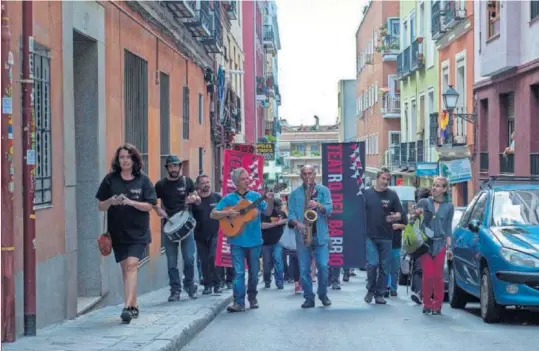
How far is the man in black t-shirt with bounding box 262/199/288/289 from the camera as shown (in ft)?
54.4

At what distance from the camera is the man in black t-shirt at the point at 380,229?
13.4 m

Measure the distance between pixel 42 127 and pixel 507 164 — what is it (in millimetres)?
18541

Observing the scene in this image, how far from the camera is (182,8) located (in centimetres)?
1809

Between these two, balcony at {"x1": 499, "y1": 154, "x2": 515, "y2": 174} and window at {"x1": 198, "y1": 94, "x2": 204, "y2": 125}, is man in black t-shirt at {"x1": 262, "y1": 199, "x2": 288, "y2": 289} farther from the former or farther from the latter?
balcony at {"x1": 499, "y1": 154, "x2": 515, "y2": 174}

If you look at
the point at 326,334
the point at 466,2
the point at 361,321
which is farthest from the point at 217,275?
the point at 466,2

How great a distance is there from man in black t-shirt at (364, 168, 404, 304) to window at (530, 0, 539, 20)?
34.1ft

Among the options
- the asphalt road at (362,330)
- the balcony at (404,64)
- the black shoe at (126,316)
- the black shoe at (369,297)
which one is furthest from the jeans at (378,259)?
the balcony at (404,64)

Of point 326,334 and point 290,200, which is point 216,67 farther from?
point 326,334

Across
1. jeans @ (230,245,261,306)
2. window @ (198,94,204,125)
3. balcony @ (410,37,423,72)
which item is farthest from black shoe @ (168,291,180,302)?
balcony @ (410,37,423,72)

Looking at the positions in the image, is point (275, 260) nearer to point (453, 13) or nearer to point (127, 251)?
point (127, 251)

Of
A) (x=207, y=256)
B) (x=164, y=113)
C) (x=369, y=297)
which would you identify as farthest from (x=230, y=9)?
(x=369, y=297)

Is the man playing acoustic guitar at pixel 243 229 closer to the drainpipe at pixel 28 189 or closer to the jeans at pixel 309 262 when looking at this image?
the jeans at pixel 309 262

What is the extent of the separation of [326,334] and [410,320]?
1784 mm

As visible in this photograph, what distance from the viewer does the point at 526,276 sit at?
10516 mm
